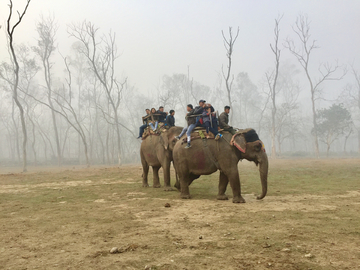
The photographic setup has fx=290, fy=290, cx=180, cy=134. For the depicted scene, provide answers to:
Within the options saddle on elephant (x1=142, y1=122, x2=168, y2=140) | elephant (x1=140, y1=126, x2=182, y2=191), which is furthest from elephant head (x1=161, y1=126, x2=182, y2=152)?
saddle on elephant (x1=142, y1=122, x2=168, y2=140)

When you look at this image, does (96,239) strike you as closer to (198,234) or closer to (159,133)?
(198,234)

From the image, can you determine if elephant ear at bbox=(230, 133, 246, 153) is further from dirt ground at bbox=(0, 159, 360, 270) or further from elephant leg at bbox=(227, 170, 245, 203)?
dirt ground at bbox=(0, 159, 360, 270)

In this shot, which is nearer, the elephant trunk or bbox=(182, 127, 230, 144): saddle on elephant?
the elephant trunk

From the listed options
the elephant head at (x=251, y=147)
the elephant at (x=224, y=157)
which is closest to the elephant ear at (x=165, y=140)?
the elephant at (x=224, y=157)

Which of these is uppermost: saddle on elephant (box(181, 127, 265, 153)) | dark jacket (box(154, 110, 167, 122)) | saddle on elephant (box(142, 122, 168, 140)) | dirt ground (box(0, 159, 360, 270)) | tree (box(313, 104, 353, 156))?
tree (box(313, 104, 353, 156))

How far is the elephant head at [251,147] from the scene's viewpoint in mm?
7734

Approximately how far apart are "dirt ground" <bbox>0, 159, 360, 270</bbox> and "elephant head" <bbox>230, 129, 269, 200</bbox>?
1012 millimetres

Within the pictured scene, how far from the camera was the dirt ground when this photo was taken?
3.69 m

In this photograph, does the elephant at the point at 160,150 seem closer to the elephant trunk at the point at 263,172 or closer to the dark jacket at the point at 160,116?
the dark jacket at the point at 160,116

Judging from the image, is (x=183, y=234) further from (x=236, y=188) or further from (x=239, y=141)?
(x=239, y=141)

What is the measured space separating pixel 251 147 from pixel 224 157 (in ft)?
2.56

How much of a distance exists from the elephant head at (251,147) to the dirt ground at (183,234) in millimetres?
1012

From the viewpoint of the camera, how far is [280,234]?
4.63m

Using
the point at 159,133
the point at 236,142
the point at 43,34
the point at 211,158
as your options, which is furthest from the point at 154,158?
the point at 43,34
